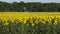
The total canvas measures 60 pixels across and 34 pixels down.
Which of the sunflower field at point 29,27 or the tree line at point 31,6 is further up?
the sunflower field at point 29,27

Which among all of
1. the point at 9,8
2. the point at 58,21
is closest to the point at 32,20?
the point at 58,21

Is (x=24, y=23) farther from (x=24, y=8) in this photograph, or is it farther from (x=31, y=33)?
(x=24, y=8)

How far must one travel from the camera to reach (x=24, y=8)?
24453 mm

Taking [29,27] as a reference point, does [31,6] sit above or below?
below

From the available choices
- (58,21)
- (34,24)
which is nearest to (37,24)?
(34,24)

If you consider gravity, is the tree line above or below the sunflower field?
below

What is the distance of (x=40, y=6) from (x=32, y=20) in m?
15.5

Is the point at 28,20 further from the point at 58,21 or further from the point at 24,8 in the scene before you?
the point at 24,8

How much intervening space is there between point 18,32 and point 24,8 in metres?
15.6

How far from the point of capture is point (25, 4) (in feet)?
81.6

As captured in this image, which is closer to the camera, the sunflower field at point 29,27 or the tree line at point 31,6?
the sunflower field at point 29,27

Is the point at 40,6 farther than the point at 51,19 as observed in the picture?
Yes

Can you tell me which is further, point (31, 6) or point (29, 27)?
point (31, 6)

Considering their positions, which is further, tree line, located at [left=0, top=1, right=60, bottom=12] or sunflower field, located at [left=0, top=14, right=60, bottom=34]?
tree line, located at [left=0, top=1, right=60, bottom=12]
